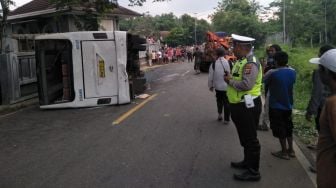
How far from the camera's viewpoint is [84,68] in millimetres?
12477

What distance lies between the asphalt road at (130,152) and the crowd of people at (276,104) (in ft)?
1.37

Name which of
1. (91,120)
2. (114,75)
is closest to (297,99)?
(114,75)

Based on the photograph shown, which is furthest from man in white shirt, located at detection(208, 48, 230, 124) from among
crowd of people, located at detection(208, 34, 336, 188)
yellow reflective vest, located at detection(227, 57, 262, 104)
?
yellow reflective vest, located at detection(227, 57, 262, 104)

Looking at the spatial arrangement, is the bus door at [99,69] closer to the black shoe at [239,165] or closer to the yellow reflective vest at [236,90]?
the black shoe at [239,165]

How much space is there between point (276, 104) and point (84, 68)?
23.4 ft

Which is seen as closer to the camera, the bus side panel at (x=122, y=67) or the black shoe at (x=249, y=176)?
the black shoe at (x=249, y=176)

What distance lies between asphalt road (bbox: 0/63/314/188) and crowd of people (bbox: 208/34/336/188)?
42 centimetres

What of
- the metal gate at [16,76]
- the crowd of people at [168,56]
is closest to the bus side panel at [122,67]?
the metal gate at [16,76]

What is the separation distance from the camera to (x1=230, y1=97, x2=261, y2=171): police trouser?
565cm

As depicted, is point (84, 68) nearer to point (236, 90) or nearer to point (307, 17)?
point (236, 90)

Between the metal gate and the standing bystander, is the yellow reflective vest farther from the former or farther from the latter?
the metal gate

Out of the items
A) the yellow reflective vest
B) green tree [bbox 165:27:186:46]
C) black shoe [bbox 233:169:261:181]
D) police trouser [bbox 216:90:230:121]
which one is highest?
green tree [bbox 165:27:186:46]

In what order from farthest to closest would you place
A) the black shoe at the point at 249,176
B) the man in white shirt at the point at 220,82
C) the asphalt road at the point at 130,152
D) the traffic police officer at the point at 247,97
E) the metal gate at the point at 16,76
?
the metal gate at the point at 16,76 → the man in white shirt at the point at 220,82 → the asphalt road at the point at 130,152 → the black shoe at the point at 249,176 → the traffic police officer at the point at 247,97

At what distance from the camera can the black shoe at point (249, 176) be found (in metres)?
5.69
